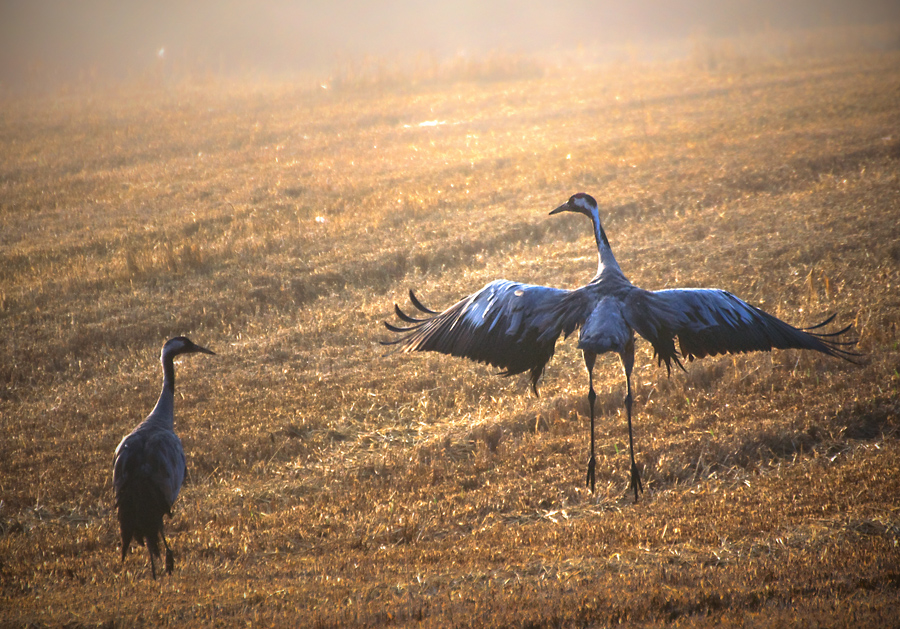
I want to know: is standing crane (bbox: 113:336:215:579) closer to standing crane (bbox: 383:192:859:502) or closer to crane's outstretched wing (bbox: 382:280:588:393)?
crane's outstretched wing (bbox: 382:280:588:393)

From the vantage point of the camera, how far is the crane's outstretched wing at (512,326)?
216 inches

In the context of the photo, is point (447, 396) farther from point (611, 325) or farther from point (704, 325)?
point (704, 325)

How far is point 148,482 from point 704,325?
4118 mm

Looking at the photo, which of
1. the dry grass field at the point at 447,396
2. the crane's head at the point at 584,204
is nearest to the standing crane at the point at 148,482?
the dry grass field at the point at 447,396

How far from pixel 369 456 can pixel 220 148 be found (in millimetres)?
16692

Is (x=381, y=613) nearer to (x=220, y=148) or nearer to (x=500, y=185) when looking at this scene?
(x=500, y=185)

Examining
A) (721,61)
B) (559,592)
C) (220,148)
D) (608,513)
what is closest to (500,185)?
(220,148)

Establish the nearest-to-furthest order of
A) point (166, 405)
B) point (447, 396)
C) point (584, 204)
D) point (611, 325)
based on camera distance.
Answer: point (611, 325) → point (166, 405) → point (584, 204) → point (447, 396)

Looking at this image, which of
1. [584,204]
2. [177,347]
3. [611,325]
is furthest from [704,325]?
[177,347]

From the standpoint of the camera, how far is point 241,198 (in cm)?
1616

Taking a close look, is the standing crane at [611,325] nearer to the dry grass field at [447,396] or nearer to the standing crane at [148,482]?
the dry grass field at [447,396]

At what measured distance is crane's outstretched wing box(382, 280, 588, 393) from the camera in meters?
5.48

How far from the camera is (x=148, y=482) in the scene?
5176 mm

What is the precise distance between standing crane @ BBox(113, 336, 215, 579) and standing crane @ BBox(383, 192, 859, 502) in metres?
2.16
